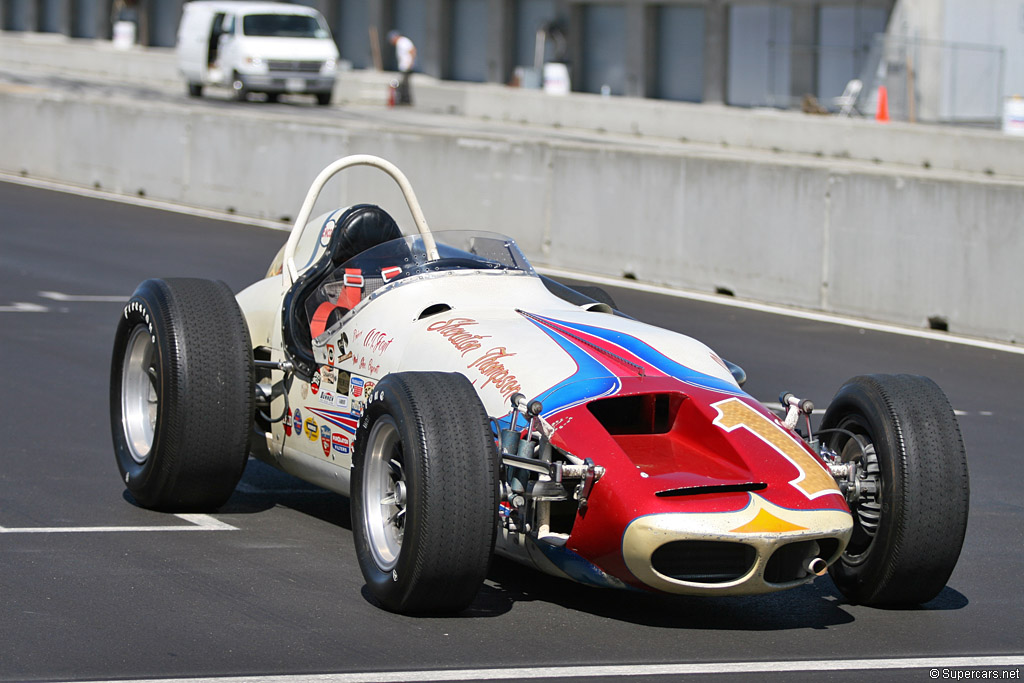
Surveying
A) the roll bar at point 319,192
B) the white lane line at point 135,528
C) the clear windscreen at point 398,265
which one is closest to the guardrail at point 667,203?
the roll bar at point 319,192

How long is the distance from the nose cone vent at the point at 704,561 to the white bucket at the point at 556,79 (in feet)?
139

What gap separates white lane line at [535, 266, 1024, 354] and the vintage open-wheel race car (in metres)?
6.70

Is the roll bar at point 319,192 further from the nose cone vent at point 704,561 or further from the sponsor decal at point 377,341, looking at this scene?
the nose cone vent at point 704,561

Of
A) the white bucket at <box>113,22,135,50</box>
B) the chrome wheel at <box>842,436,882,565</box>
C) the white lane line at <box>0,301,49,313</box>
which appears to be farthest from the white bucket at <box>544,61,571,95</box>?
the chrome wheel at <box>842,436,882,565</box>

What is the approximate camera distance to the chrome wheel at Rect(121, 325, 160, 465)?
27.7 feet

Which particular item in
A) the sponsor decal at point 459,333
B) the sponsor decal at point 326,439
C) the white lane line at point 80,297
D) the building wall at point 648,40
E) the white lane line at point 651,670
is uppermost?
the building wall at point 648,40

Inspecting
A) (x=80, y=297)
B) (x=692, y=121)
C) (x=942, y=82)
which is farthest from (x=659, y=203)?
(x=942, y=82)

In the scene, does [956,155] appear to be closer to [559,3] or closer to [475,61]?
[559,3]

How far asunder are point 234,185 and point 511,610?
16.7 m

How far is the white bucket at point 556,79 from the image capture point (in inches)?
1886

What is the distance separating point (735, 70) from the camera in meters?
46.4

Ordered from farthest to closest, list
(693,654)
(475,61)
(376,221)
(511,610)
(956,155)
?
(475,61) → (956,155) → (376,221) → (511,610) → (693,654)

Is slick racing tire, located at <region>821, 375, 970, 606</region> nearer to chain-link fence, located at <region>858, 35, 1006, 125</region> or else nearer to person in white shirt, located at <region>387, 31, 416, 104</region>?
chain-link fence, located at <region>858, 35, 1006, 125</region>

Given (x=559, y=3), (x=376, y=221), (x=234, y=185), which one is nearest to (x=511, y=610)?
(x=376, y=221)
